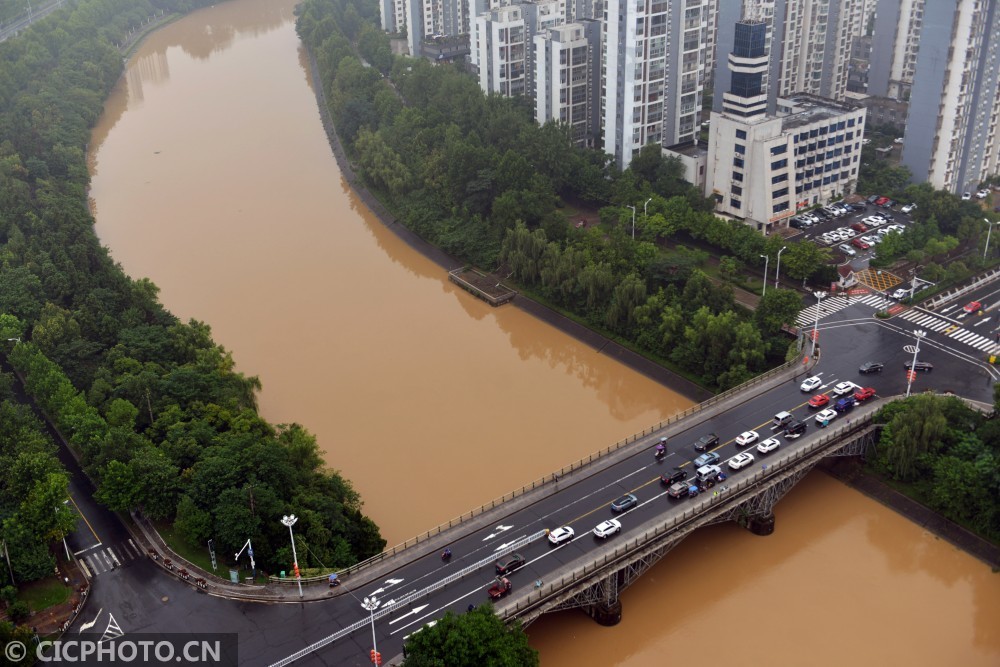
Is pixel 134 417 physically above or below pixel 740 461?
above

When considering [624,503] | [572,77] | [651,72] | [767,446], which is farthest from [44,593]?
[572,77]

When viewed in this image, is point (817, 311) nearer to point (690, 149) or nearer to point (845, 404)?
point (845, 404)

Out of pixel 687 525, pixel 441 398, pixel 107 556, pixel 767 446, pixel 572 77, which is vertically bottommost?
pixel 441 398

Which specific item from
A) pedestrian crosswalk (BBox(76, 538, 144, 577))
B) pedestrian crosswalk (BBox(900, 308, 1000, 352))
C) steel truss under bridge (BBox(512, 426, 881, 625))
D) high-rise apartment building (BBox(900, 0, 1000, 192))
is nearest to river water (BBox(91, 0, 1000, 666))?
steel truss under bridge (BBox(512, 426, 881, 625))

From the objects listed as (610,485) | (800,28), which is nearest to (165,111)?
(800,28)

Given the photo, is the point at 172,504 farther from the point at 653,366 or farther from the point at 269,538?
the point at 653,366

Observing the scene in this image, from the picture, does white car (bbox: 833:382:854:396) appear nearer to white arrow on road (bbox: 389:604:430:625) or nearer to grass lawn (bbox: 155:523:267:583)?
white arrow on road (bbox: 389:604:430:625)

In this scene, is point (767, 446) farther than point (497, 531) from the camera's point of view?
Yes

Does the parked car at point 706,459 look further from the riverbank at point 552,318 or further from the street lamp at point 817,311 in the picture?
the street lamp at point 817,311
